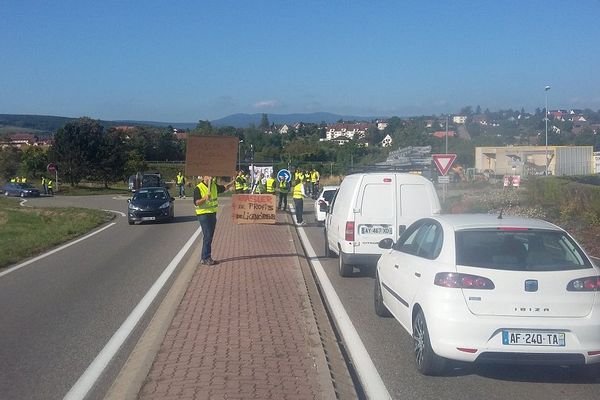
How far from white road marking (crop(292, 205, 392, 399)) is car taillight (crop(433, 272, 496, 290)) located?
1.08m

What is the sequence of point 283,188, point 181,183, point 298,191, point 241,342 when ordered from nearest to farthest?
1. point 241,342
2. point 298,191
3. point 283,188
4. point 181,183

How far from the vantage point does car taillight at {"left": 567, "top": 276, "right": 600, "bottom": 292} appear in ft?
21.4

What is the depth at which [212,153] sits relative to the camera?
21234 millimetres

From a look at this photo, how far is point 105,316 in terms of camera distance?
32.2ft

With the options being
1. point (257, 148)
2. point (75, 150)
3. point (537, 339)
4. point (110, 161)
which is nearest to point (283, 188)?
point (537, 339)

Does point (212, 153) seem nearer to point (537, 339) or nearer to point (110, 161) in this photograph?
point (537, 339)

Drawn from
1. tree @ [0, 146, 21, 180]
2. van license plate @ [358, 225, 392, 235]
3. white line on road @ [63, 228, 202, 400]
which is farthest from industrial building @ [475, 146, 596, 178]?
tree @ [0, 146, 21, 180]

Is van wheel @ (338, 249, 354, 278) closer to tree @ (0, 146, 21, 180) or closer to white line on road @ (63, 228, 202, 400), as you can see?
white line on road @ (63, 228, 202, 400)

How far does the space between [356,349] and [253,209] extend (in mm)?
16703

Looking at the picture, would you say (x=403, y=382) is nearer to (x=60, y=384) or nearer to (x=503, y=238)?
(x=503, y=238)

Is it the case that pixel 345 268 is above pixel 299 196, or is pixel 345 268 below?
below

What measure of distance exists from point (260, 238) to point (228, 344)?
1198 centimetres

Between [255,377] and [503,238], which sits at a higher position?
[503,238]

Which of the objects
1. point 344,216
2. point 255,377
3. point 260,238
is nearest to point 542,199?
point 260,238
